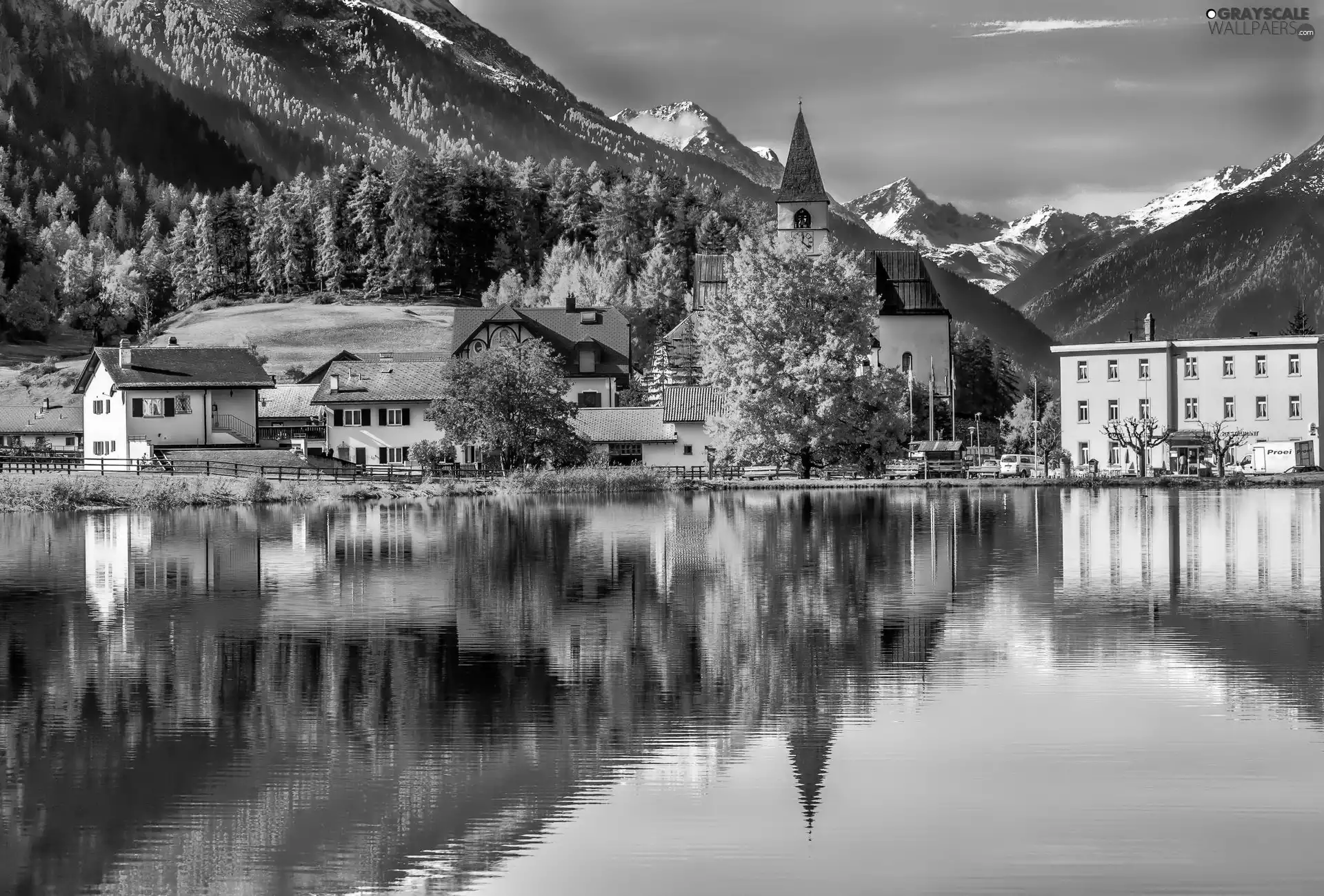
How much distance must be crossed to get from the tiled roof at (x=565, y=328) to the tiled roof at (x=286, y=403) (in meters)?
11.4

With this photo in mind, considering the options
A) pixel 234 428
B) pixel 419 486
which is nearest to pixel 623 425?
pixel 234 428

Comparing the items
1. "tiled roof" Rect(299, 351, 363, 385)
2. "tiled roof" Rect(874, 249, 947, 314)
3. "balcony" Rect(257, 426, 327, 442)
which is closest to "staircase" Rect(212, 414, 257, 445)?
"balcony" Rect(257, 426, 327, 442)

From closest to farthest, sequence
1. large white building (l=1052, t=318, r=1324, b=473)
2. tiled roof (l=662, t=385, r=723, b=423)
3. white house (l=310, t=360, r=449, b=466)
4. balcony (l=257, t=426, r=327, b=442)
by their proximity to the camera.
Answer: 1. tiled roof (l=662, t=385, r=723, b=423)
2. large white building (l=1052, t=318, r=1324, b=473)
3. white house (l=310, t=360, r=449, b=466)
4. balcony (l=257, t=426, r=327, b=442)

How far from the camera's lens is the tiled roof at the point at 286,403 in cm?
11162

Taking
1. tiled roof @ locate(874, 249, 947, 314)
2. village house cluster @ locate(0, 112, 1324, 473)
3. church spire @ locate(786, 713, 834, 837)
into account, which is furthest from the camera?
tiled roof @ locate(874, 249, 947, 314)

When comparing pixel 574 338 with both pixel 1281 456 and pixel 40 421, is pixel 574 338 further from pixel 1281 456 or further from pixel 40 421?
pixel 1281 456

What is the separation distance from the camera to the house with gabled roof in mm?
121312

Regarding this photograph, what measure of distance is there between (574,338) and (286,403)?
23.6 metres

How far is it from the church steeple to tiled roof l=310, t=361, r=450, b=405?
162 feet

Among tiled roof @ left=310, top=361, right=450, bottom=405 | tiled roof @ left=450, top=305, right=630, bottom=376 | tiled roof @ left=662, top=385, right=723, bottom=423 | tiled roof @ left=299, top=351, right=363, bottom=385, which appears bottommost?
tiled roof @ left=662, top=385, right=723, bottom=423

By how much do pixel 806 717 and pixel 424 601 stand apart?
501 inches

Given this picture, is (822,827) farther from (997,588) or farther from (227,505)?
(227,505)

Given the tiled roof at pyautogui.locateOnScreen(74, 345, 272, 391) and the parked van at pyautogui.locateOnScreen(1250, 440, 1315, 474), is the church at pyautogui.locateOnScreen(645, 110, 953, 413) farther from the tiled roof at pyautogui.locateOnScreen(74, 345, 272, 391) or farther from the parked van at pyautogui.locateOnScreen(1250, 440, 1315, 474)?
the tiled roof at pyautogui.locateOnScreen(74, 345, 272, 391)

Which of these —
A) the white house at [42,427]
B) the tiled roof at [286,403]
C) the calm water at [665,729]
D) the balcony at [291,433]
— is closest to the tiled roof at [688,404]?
the balcony at [291,433]
